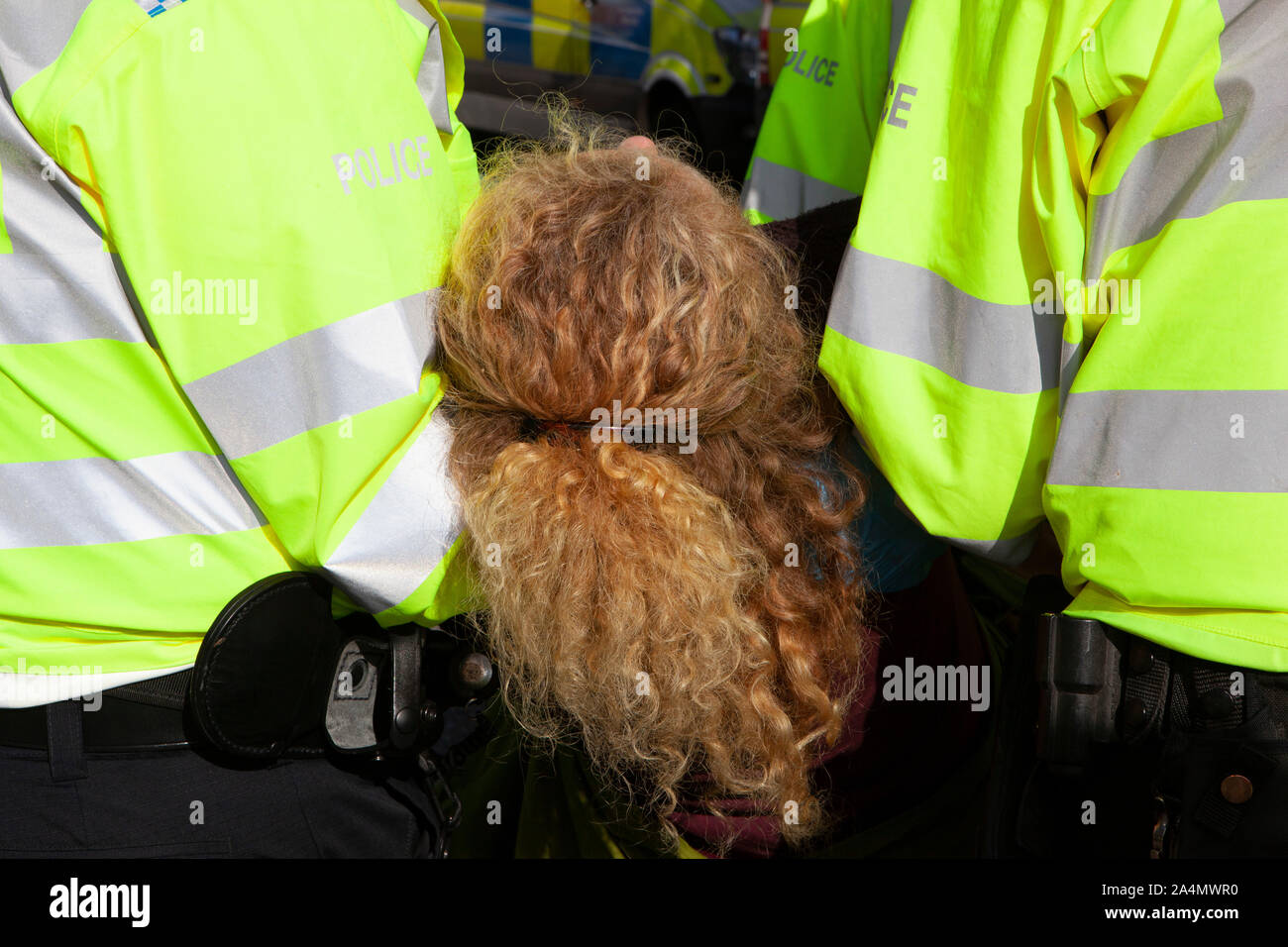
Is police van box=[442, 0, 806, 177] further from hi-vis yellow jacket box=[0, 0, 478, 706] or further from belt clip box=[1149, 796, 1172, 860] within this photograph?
belt clip box=[1149, 796, 1172, 860]

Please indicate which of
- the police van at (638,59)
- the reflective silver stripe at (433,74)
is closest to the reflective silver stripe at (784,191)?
the reflective silver stripe at (433,74)

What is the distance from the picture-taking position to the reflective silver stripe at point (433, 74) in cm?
161

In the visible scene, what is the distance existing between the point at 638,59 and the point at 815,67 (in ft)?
9.38

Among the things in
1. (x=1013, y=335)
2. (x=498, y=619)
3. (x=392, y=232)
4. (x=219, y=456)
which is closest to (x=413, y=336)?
(x=392, y=232)

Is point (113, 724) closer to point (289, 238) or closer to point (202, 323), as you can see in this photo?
point (202, 323)

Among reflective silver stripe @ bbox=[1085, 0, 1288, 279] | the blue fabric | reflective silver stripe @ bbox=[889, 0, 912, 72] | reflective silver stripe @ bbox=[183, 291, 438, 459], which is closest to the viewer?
A: reflective silver stripe @ bbox=[1085, 0, 1288, 279]

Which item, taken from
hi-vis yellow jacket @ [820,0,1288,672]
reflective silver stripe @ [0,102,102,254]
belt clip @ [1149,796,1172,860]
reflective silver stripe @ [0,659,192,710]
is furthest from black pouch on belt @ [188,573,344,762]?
belt clip @ [1149,796,1172,860]

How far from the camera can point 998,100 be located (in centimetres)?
123

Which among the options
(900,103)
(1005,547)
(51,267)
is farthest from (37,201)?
(1005,547)

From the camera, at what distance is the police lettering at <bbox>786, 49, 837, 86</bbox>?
1.87 m

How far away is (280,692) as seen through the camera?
148 centimetres

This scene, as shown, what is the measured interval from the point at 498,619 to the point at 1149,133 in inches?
41.4

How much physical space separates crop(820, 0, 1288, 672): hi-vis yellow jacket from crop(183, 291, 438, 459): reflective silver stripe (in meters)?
0.62

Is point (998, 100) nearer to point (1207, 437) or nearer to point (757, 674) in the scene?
point (1207, 437)
